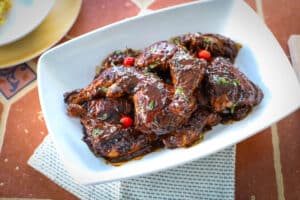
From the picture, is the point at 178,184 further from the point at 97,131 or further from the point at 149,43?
the point at 149,43

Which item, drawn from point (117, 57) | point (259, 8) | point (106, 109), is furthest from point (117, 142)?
point (259, 8)

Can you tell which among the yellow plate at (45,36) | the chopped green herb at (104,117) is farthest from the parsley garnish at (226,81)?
the yellow plate at (45,36)

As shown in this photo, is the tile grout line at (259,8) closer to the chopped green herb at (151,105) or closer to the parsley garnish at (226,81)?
the parsley garnish at (226,81)

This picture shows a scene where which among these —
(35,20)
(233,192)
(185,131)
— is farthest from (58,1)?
(233,192)

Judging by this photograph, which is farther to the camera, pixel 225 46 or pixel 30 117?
pixel 30 117

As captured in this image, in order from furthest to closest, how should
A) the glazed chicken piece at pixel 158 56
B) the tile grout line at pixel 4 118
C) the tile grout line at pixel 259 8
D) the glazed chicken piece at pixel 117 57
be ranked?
1. the tile grout line at pixel 259 8
2. the tile grout line at pixel 4 118
3. the glazed chicken piece at pixel 117 57
4. the glazed chicken piece at pixel 158 56

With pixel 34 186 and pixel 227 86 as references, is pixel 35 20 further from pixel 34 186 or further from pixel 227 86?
pixel 227 86
